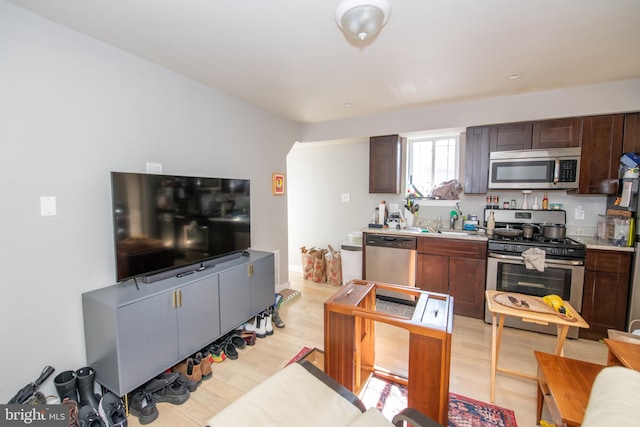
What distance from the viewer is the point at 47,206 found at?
5.71 ft

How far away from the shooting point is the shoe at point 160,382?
1911 millimetres

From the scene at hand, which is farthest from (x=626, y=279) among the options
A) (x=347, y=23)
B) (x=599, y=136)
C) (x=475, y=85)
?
(x=347, y=23)

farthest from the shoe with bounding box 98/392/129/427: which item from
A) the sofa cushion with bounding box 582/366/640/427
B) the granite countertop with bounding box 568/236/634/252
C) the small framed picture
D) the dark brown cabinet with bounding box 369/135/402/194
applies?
the granite countertop with bounding box 568/236/634/252

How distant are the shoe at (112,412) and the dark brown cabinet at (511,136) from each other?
417cm

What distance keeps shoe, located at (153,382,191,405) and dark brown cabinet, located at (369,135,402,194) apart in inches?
124

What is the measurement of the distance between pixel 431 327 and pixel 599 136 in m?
2.97

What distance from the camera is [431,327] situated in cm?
150

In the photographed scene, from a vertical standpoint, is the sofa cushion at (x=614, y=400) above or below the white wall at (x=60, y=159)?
below

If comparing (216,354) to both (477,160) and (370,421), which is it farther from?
(477,160)

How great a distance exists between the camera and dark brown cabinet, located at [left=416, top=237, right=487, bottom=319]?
3.12 m

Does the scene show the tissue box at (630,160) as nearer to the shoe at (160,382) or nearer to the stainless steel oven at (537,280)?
the stainless steel oven at (537,280)

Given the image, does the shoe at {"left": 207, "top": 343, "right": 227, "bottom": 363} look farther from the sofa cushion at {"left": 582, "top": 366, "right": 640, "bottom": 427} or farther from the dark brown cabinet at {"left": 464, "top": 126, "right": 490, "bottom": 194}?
the dark brown cabinet at {"left": 464, "top": 126, "right": 490, "bottom": 194}

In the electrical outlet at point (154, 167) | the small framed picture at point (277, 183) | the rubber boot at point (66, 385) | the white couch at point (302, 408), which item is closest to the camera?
the white couch at point (302, 408)

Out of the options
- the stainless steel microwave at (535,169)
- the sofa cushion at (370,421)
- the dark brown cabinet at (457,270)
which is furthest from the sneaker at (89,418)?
the stainless steel microwave at (535,169)
